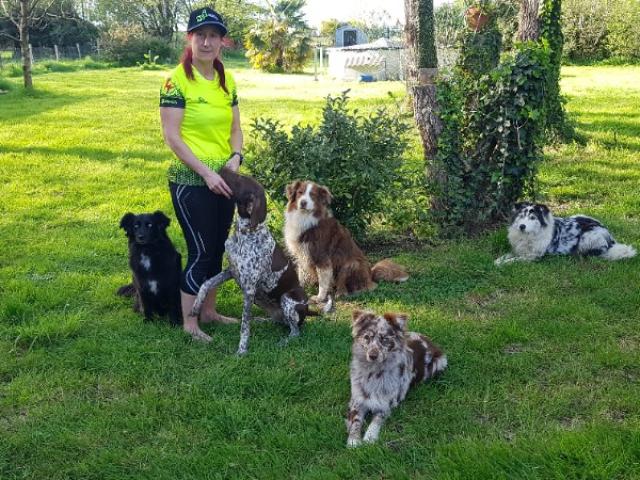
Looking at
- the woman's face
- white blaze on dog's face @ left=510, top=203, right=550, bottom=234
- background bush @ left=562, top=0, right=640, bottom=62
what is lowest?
white blaze on dog's face @ left=510, top=203, right=550, bottom=234

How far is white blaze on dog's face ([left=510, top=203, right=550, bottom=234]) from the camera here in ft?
20.9

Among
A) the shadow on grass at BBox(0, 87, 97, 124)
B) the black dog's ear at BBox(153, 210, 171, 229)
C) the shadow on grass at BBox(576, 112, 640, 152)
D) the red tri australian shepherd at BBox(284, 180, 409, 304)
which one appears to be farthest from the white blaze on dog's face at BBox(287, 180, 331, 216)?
the shadow on grass at BBox(0, 87, 97, 124)

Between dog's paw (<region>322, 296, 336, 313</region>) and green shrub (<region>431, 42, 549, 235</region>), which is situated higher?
green shrub (<region>431, 42, 549, 235</region>)

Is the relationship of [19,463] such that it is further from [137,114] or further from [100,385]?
[137,114]

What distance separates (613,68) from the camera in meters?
30.3

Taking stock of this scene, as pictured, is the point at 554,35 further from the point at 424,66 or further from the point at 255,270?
the point at 255,270

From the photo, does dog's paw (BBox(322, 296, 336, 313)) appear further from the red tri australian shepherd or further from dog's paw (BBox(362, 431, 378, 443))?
dog's paw (BBox(362, 431, 378, 443))

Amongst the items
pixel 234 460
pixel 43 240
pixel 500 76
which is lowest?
pixel 234 460

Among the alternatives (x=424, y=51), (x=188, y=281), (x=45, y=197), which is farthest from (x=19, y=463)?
(x=45, y=197)

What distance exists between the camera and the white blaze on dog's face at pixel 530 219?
20.9 feet

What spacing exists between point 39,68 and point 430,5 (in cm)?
3271

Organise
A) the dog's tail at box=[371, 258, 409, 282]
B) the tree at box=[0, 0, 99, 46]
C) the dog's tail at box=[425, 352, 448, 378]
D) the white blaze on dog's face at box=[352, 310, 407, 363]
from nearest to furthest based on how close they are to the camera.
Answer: the white blaze on dog's face at box=[352, 310, 407, 363]
the dog's tail at box=[425, 352, 448, 378]
the dog's tail at box=[371, 258, 409, 282]
the tree at box=[0, 0, 99, 46]

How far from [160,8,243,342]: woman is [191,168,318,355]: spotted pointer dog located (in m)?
0.18

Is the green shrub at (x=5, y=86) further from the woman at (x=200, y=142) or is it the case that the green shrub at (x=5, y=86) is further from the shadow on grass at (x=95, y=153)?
the woman at (x=200, y=142)
